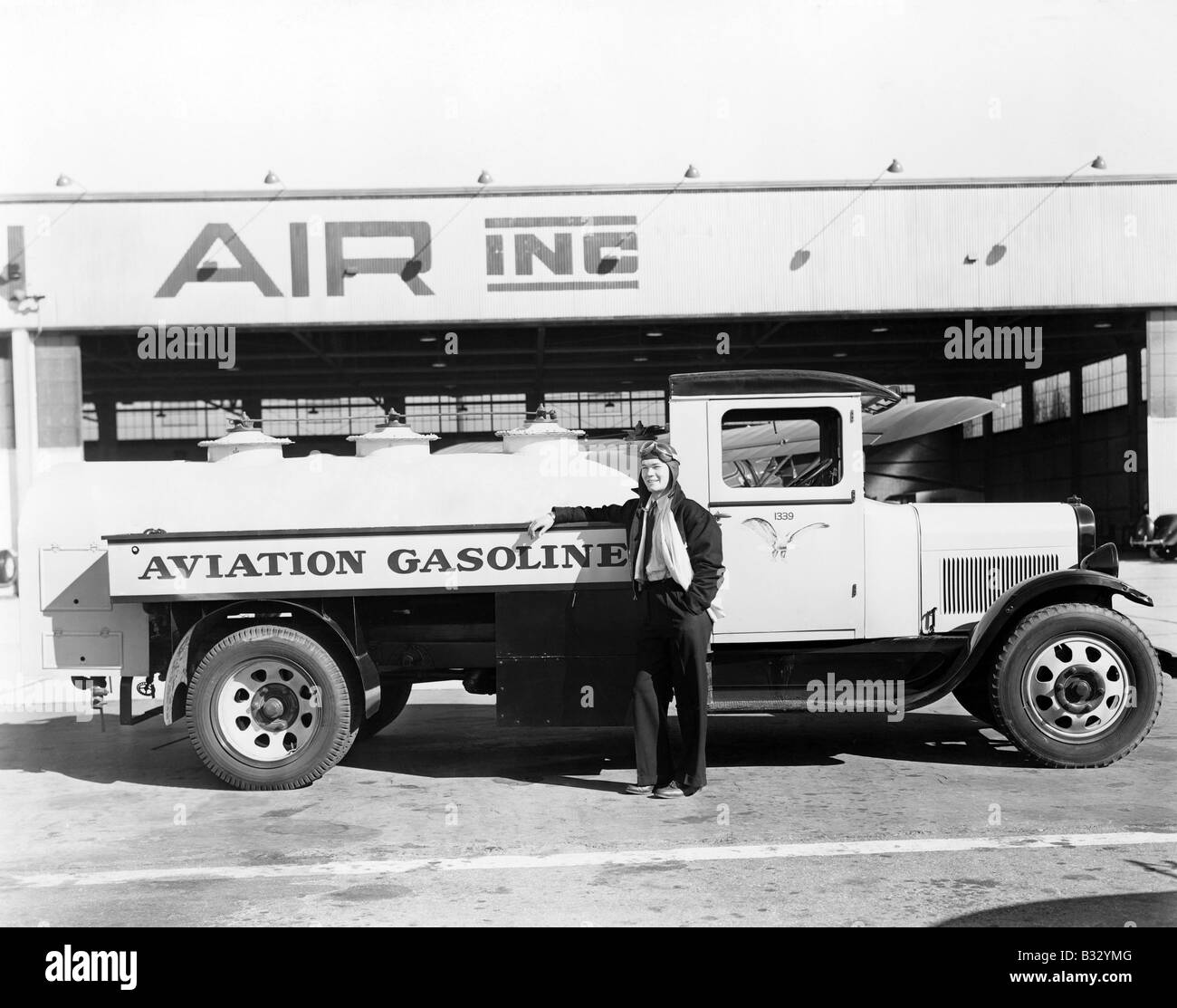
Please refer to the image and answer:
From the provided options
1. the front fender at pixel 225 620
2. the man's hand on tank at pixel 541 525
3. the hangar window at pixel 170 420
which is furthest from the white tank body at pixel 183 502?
the hangar window at pixel 170 420

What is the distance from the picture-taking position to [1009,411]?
42594mm

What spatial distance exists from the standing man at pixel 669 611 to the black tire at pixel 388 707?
2.24m

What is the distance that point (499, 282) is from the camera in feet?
77.7

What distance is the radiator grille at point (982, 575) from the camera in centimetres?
733

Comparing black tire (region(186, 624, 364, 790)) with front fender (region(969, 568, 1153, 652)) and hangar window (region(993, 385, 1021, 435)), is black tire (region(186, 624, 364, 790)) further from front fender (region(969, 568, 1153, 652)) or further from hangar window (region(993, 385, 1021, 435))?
hangar window (region(993, 385, 1021, 435))

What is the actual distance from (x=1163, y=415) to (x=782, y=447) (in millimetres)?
21670

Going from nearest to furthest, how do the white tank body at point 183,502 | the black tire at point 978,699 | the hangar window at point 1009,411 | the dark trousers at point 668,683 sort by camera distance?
the dark trousers at point 668,683
the white tank body at point 183,502
the black tire at point 978,699
the hangar window at point 1009,411

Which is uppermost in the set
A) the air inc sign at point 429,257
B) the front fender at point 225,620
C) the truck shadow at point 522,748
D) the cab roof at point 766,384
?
the air inc sign at point 429,257

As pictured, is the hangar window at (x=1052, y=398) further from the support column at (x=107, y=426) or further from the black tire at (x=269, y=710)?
the black tire at (x=269, y=710)

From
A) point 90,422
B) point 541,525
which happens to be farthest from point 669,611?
point 90,422

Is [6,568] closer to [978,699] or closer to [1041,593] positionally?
[978,699]

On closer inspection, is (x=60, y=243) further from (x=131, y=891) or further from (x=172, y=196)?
(x=131, y=891)
